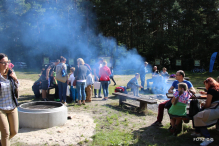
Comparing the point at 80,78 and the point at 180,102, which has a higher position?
the point at 80,78

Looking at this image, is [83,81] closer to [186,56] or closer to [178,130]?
[178,130]

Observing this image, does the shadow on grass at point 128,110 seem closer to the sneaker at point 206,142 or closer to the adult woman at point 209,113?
the adult woman at point 209,113

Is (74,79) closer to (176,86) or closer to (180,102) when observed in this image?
(176,86)

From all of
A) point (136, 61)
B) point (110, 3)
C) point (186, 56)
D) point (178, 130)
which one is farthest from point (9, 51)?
point (178, 130)

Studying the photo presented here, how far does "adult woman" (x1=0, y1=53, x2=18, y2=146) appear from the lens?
9.84 ft

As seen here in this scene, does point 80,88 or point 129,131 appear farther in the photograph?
point 80,88

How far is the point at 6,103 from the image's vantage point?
9.97ft

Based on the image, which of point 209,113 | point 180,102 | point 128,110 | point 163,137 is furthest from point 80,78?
point 209,113

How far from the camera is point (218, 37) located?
2316cm

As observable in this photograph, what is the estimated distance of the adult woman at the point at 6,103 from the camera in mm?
2998

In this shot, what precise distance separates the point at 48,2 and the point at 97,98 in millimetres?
19632

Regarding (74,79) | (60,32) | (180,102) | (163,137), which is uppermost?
(60,32)

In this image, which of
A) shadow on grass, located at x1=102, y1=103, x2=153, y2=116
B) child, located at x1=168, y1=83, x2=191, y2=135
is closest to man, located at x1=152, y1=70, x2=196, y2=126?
child, located at x1=168, y1=83, x2=191, y2=135

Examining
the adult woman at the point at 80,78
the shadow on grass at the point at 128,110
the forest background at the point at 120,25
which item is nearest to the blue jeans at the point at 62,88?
the adult woman at the point at 80,78
